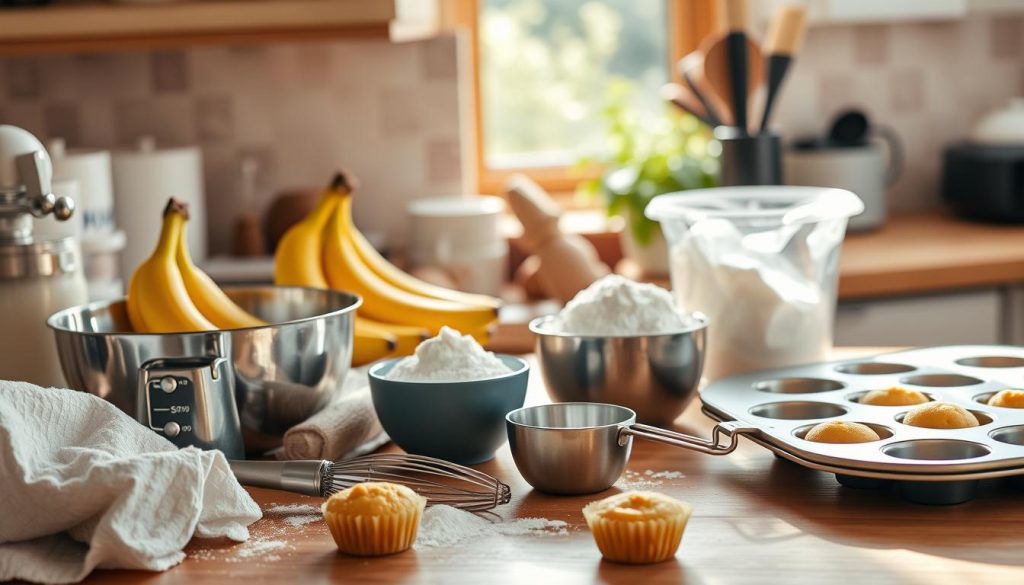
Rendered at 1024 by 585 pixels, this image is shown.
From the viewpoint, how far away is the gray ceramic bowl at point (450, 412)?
1.06m

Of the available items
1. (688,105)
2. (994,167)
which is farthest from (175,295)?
(994,167)

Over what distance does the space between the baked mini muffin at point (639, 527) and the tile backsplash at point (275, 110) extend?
165 cm

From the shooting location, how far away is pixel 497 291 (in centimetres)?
Answer: 225

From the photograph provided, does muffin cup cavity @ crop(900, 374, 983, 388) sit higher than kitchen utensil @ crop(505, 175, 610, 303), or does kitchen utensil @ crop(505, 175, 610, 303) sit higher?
kitchen utensil @ crop(505, 175, 610, 303)

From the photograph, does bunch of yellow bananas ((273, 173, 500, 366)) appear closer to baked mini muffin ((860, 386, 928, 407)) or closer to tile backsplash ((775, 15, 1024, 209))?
baked mini muffin ((860, 386, 928, 407))

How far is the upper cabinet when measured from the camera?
195cm

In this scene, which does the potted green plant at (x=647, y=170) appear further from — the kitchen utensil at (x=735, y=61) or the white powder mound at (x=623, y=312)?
the white powder mound at (x=623, y=312)

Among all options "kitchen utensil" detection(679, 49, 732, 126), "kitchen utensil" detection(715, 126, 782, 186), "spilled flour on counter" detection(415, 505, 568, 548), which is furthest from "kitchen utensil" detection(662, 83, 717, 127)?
"spilled flour on counter" detection(415, 505, 568, 548)

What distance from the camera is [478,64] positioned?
2.69 meters

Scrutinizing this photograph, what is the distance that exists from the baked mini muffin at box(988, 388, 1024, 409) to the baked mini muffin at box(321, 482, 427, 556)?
1.70 feet

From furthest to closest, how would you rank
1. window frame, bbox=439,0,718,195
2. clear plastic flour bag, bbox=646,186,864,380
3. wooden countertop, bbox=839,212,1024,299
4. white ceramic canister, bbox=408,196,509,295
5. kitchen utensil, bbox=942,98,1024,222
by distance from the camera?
window frame, bbox=439,0,718,195 < kitchen utensil, bbox=942,98,1024,222 < white ceramic canister, bbox=408,196,509,295 < wooden countertop, bbox=839,212,1024,299 < clear plastic flour bag, bbox=646,186,864,380

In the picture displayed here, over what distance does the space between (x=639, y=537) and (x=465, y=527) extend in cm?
15

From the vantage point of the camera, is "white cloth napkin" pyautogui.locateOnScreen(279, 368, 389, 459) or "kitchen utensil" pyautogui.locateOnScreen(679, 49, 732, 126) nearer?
"white cloth napkin" pyautogui.locateOnScreen(279, 368, 389, 459)

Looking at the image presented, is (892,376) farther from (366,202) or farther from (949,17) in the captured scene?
(949,17)
